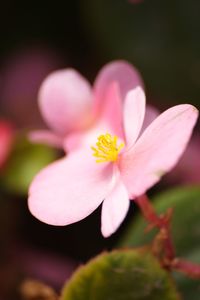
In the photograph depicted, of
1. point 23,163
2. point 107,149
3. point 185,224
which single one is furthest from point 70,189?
point 23,163

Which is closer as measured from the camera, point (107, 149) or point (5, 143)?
point (107, 149)

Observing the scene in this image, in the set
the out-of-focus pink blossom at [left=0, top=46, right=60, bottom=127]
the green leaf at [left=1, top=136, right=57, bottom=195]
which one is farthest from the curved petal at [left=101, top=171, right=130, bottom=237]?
the out-of-focus pink blossom at [left=0, top=46, right=60, bottom=127]

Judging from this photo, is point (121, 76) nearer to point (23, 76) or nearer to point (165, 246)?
point (165, 246)

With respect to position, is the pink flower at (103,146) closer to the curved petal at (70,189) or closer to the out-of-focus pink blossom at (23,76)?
the curved petal at (70,189)

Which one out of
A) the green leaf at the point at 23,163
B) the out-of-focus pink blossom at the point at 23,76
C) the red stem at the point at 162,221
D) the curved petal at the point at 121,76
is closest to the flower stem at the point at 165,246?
the red stem at the point at 162,221

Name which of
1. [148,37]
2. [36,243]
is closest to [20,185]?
[36,243]

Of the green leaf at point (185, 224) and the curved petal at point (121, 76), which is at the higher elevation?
the curved petal at point (121, 76)

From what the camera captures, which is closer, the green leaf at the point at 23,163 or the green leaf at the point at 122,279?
the green leaf at the point at 122,279

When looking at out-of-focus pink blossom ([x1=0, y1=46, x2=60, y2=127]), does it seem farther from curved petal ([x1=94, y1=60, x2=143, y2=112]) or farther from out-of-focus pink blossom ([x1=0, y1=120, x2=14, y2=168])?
curved petal ([x1=94, y1=60, x2=143, y2=112])
